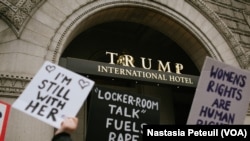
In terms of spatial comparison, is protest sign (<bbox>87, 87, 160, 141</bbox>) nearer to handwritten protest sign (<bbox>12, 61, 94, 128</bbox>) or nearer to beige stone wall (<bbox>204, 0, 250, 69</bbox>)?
handwritten protest sign (<bbox>12, 61, 94, 128</bbox>)

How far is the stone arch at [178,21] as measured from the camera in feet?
28.9

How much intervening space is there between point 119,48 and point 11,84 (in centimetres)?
564

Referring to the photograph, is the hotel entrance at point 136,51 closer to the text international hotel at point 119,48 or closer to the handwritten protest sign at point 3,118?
the text international hotel at point 119,48

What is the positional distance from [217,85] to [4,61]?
4.13m

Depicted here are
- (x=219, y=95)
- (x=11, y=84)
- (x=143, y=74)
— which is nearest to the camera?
(x=219, y=95)

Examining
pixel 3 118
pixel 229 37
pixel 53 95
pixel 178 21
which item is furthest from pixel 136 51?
pixel 53 95

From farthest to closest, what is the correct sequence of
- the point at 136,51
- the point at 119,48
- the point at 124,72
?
the point at 136,51, the point at 119,48, the point at 124,72

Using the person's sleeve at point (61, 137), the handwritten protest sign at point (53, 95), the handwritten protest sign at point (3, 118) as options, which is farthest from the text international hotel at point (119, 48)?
the person's sleeve at point (61, 137)

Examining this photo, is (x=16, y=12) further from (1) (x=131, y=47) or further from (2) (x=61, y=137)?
(1) (x=131, y=47)

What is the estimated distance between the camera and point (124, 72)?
8.45 m

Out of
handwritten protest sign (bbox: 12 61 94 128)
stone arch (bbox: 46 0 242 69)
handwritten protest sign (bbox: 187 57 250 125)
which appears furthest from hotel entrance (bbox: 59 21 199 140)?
handwritten protest sign (bbox: 12 61 94 128)

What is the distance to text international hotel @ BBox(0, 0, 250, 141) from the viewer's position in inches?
215

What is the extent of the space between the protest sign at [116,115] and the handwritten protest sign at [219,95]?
1.16 metres

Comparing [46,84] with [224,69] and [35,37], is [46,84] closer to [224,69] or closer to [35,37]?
[224,69]
